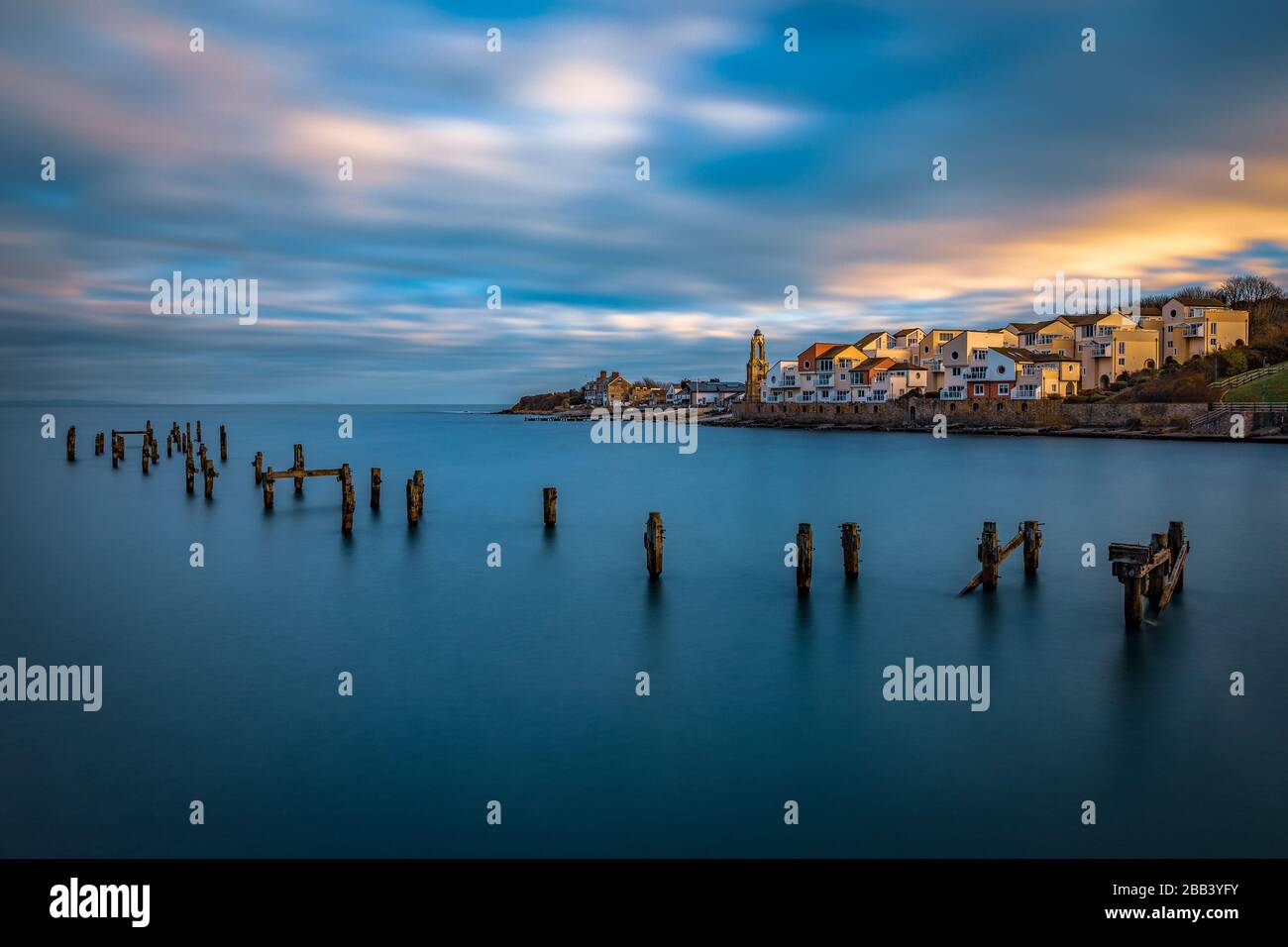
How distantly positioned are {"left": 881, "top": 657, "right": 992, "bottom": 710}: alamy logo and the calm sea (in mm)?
274

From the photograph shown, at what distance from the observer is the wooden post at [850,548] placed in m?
21.0

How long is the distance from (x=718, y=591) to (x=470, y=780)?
36.0ft

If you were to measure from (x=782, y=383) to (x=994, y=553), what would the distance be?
112422 mm

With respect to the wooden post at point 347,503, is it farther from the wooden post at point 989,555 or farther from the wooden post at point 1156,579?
the wooden post at point 1156,579

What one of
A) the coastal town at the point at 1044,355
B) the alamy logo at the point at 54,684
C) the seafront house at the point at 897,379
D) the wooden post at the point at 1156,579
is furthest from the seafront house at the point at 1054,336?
the alamy logo at the point at 54,684

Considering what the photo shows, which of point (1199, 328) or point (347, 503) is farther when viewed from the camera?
point (1199, 328)

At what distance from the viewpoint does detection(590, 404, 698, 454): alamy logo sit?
335ft

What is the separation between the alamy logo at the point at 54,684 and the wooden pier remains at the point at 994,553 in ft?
58.2

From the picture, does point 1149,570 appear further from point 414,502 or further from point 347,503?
point 414,502

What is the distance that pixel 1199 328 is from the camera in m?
90.2

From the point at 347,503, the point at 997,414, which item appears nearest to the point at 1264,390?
the point at 997,414

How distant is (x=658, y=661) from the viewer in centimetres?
1573
